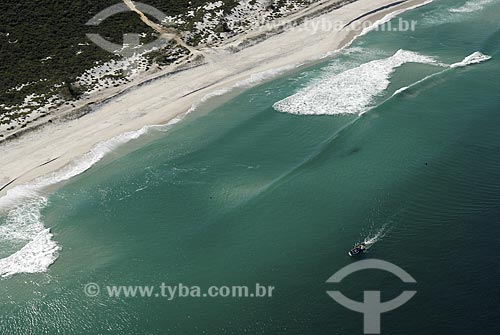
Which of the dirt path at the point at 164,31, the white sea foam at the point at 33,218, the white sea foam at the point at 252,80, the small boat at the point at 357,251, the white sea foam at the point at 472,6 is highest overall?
the dirt path at the point at 164,31

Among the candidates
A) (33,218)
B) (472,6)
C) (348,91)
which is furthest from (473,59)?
(33,218)

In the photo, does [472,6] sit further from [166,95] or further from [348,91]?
[166,95]

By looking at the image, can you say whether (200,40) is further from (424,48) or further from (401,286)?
(401,286)

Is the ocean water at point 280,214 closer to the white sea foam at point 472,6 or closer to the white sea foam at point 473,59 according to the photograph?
the white sea foam at point 473,59

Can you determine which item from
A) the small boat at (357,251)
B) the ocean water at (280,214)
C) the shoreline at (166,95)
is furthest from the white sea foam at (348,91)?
the small boat at (357,251)

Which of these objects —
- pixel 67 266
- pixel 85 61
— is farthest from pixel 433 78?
pixel 67 266

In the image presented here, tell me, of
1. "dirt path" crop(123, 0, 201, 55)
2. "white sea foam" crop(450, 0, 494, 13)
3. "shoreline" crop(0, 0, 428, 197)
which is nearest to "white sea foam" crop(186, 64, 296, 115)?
"shoreline" crop(0, 0, 428, 197)
